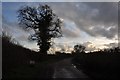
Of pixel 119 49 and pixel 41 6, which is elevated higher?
pixel 41 6

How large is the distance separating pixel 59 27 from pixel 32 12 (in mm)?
7470

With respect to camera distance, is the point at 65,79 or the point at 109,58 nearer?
the point at 109,58

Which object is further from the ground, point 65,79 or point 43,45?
point 43,45

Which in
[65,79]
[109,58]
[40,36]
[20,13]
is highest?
[20,13]

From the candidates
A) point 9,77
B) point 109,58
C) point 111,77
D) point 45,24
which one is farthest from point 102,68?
point 45,24

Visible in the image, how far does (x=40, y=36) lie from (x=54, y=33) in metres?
4.07

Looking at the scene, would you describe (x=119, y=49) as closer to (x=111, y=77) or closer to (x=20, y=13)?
(x=111, y=77)

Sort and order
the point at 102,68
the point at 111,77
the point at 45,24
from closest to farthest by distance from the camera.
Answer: the point at 111,77 < the point at 102,68 < the point at 45,24

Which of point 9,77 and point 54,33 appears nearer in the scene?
point 9,77

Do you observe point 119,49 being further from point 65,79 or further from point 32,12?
point 32,12

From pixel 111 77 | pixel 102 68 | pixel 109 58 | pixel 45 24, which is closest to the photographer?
pixel 111 77

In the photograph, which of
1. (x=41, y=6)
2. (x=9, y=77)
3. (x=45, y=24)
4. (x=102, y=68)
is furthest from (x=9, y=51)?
(x=41, y=6)

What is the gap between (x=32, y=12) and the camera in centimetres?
7038

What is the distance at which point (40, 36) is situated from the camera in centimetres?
6844
